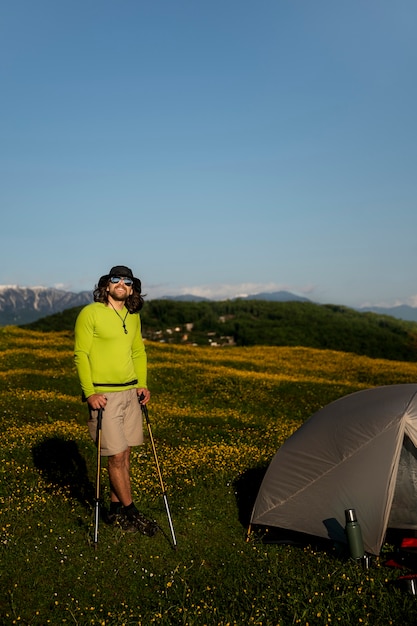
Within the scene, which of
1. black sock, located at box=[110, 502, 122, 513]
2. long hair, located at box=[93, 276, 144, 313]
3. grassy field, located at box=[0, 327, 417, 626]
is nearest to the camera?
grassy field, located at box=[0, 327, 417, 626]

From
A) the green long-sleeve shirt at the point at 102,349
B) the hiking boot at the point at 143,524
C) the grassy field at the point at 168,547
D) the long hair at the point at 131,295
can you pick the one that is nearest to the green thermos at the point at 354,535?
the grassy field at the point at 168,547

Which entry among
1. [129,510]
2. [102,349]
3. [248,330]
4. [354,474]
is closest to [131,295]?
[102,349]

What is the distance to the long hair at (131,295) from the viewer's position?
9.91 m

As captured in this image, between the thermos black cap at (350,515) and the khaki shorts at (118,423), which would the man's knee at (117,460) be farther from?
the thermos black cap at (350,515)

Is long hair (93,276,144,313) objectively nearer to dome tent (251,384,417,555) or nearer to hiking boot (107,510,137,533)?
hiking boot (107,510,137,533)

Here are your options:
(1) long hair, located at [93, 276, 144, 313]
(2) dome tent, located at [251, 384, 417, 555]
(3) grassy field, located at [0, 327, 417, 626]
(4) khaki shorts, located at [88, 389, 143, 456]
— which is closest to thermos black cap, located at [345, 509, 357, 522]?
(2) dome tent, located at [251, 384, 417, 555]

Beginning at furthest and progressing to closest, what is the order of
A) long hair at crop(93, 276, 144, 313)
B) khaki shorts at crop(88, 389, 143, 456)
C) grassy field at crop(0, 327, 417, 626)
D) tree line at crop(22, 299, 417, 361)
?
tree line at crop(22, 299, 417, 361)
long hair at crop(93, 276, 144, 313)
khaki shorts at crop(88, 389, 143, 456)
grassy field at crop(0, 327, 417, 626)

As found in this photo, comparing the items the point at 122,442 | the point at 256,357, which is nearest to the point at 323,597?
the point at 122,442

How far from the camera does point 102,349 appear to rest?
9.70 meters

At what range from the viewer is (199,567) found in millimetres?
9359

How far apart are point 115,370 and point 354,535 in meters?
4.78

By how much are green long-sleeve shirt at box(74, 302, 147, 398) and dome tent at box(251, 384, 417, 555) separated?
11.5 feet

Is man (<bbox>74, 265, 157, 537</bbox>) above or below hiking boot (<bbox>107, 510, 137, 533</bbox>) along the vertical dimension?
above

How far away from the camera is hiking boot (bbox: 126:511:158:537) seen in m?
10.2
